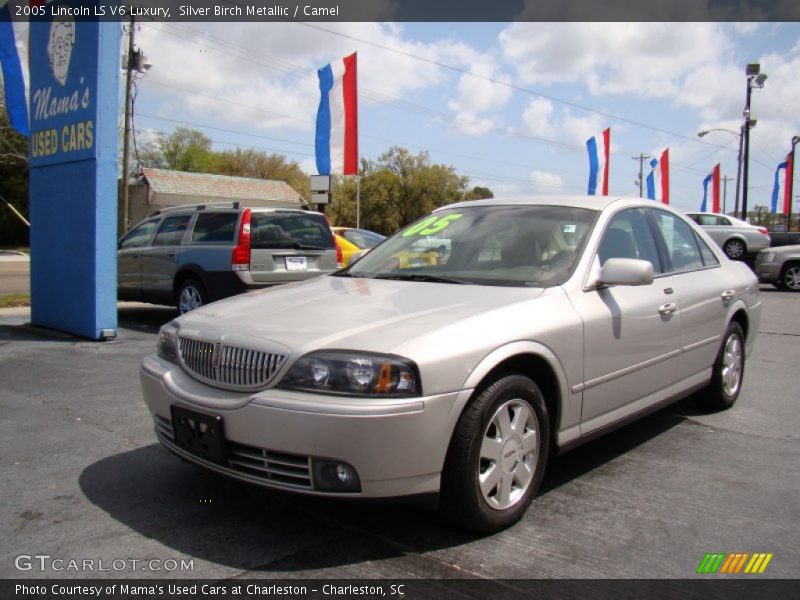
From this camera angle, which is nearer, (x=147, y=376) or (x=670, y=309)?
(x=147, y=376)

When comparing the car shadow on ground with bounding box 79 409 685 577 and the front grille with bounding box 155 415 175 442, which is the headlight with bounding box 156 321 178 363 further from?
the car shadow on ground with bounding box 79 409 685 577

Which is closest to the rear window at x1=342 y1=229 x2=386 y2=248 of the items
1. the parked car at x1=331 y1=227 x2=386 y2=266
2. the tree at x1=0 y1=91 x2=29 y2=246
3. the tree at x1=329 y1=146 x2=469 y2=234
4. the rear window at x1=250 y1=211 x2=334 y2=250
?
the parked car at x1=331 y1=227 x2=386 y2=266

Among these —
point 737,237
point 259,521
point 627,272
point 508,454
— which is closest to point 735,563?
point 508,454

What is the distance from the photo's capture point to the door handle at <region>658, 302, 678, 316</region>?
4.11 meters

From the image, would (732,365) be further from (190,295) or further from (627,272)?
(190,295)

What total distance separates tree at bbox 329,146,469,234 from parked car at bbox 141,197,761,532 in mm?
58801

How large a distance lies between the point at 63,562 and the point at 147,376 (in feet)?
3.07

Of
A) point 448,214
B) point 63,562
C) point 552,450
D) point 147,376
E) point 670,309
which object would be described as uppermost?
point 448,214

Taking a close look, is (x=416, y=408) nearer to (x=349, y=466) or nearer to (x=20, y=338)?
(x=349, y=466)

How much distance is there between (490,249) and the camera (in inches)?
158

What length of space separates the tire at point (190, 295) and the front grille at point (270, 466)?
20.7ft

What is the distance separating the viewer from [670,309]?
420cm

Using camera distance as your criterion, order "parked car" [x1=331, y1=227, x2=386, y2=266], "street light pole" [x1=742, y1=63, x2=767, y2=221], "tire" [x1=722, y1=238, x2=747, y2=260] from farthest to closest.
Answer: "street light pole" [x1=742, y1=63, x2=767, y2=221] < "tire" [x1=722, y1=238, x2=747, y2=260] < "parked car" [x1=331, y1=227, x2=386, y2=266]
